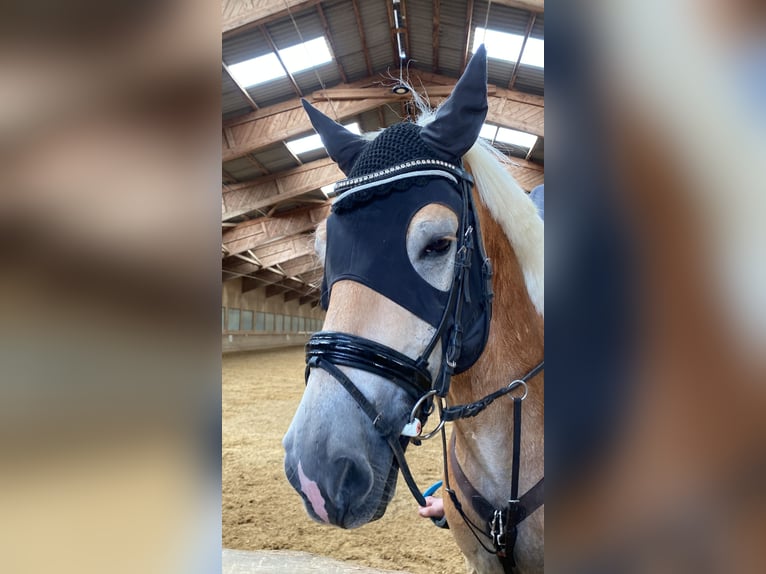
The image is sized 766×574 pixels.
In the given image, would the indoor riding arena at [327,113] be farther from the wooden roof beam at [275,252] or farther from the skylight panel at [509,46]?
the wooden roof beam at [275,252]

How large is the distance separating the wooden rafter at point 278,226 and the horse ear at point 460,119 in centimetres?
860

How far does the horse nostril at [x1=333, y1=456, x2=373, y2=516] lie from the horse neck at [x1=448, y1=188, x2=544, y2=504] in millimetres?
434

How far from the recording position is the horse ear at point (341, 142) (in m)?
1.28

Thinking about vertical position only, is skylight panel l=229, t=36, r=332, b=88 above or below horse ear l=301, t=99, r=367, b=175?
above

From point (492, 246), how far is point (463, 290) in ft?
0.76

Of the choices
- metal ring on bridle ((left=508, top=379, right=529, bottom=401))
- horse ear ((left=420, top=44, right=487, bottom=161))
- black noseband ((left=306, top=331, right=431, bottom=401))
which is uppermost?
horse ear ((left=420, top=44, right=487, bottom=161))

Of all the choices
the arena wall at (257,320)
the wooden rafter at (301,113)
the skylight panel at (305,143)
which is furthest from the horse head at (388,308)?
the arena wall at (257,320)

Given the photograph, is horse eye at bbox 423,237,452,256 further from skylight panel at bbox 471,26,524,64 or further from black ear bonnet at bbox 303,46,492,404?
skylight panel at bbox 471,26,524,64

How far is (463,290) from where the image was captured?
3.35ft

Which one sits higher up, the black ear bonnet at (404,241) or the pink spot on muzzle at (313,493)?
the black ear bonnet at (404,241)

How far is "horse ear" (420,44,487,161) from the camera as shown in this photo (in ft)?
3.19

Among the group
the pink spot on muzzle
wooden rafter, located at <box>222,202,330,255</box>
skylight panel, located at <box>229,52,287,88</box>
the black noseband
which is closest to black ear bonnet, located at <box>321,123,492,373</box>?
the black noseband
